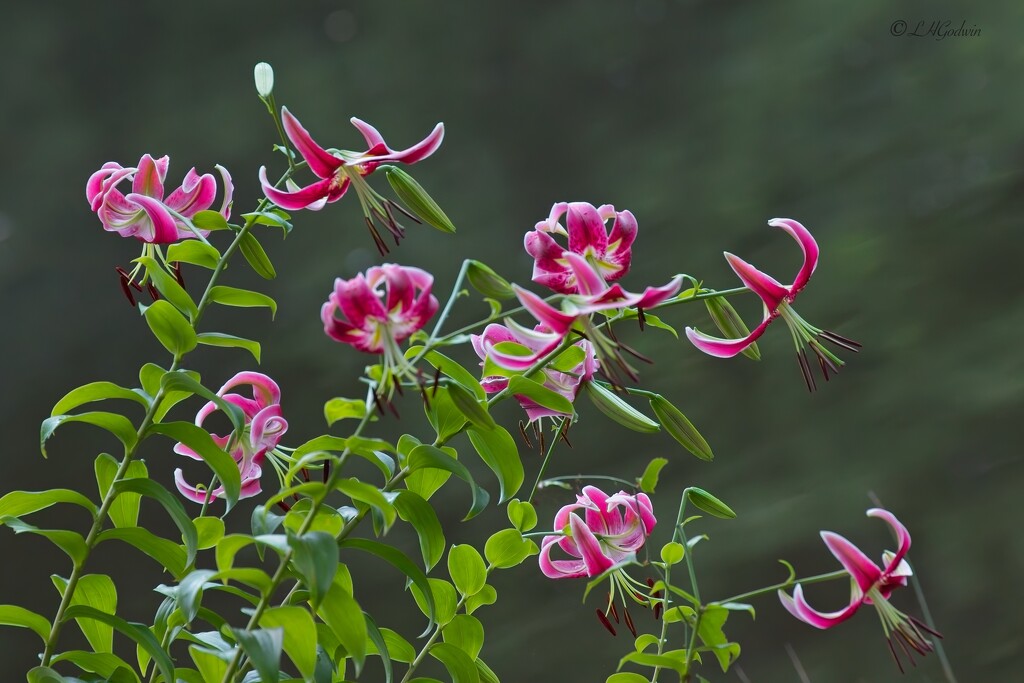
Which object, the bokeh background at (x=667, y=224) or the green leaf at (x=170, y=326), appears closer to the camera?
the green leaf at (x=170, y=326)

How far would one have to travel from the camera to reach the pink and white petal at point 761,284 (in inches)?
17.9

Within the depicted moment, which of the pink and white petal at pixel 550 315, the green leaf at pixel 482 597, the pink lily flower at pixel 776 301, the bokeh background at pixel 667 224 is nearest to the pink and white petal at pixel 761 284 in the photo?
the pink lily flower at pixel 776 301

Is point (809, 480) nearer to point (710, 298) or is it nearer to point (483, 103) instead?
point (483, 103)

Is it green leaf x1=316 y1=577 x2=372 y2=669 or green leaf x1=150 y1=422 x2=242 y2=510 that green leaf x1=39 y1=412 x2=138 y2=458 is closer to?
green leaf x1=150 y1=422 x2=242 y2=510

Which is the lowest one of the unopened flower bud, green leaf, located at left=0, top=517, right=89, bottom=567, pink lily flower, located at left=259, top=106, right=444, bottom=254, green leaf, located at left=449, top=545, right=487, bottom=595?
green leaf, located at left=449, top=545, right=487, bottom=595

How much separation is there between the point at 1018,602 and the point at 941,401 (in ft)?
1.08

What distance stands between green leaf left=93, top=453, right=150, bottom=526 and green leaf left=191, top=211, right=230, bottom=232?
0.41 feet

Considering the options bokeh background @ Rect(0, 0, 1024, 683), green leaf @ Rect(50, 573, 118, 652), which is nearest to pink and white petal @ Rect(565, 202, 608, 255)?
green leaf @ Rect(50, 573, 118, 652)

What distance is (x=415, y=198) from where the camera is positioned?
1.65ft

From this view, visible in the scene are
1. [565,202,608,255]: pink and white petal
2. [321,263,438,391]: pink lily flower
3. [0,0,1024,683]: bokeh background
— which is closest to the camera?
[321,263,438,391]: pink lily flower

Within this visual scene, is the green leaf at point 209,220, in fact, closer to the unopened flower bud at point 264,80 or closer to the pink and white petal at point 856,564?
the unopened flower bud at point 264,80

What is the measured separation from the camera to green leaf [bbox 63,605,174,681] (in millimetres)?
453

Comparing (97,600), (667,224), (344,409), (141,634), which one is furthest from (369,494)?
(667,224)

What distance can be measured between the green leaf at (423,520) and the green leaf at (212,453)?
71 mm
